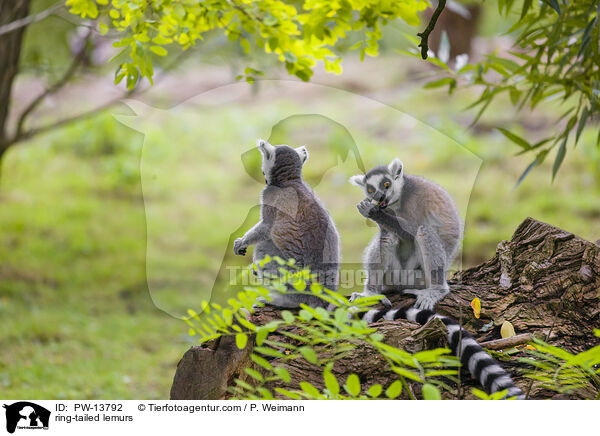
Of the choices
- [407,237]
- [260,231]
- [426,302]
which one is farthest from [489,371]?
[260,231]

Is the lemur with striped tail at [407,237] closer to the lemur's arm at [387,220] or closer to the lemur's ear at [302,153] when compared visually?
the lemur's arm at [387,220]

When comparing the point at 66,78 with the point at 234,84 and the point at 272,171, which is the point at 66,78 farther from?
the point at 272,171

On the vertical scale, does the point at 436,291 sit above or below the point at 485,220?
above

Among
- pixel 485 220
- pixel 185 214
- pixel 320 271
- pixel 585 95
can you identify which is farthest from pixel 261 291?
pixel 485 220

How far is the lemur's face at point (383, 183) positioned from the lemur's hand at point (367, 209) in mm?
21

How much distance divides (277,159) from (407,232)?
0.51m

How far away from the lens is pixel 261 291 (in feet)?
4.74

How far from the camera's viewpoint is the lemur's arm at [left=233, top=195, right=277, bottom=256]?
185 centimetres

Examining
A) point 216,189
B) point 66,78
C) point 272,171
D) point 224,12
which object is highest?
point 224,12

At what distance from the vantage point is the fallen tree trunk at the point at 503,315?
5.62 ft

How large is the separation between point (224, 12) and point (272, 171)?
712mm
